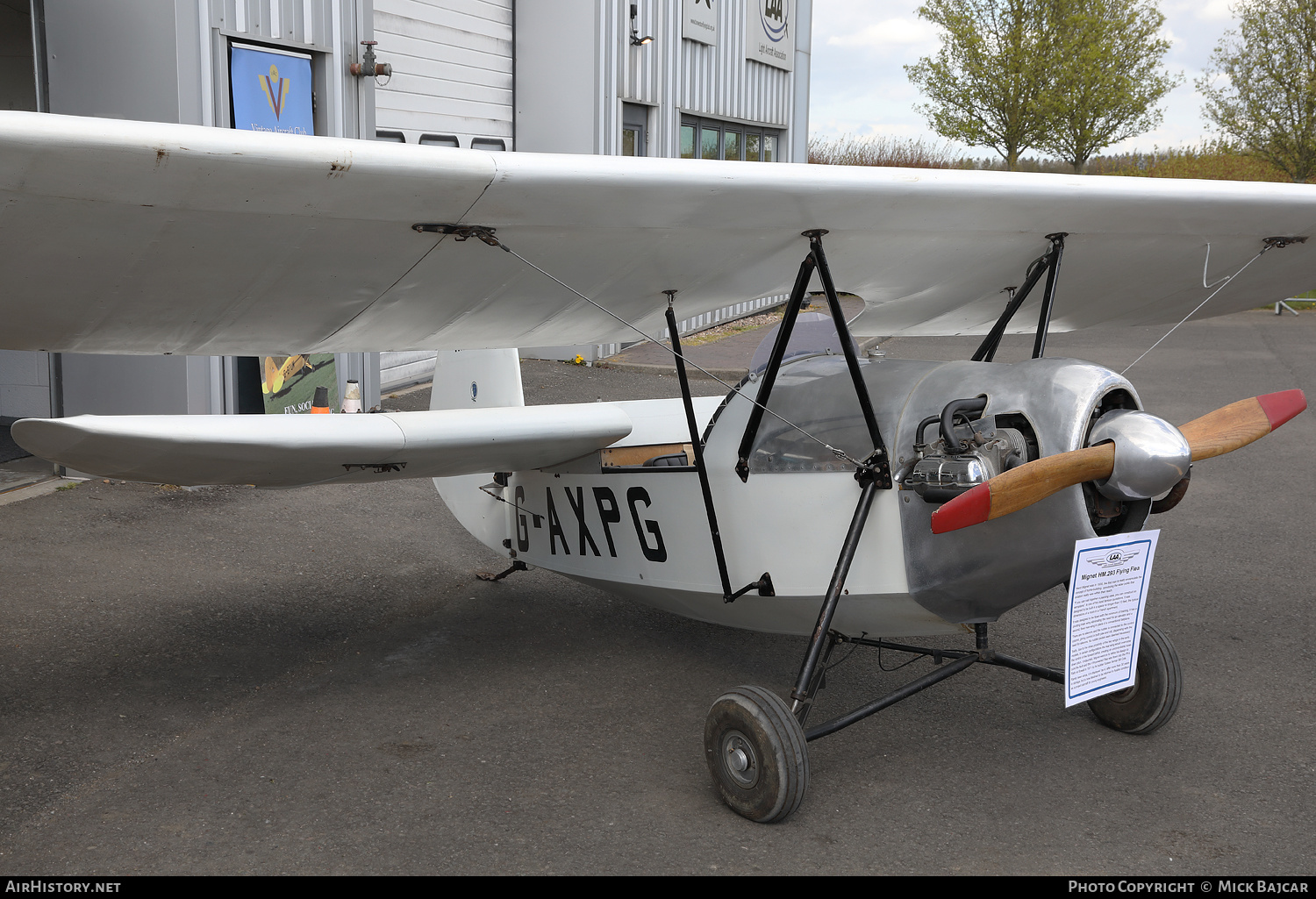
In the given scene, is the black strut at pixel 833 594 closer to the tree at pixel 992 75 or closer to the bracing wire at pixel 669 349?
the bracing wire at pixel 669 349

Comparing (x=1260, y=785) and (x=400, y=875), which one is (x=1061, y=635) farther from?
(x=400, y=875)

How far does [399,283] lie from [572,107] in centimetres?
1027

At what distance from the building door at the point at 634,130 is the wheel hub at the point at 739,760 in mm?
11483

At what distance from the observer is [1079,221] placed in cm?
379

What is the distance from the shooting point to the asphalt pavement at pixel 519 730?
3.12 meters

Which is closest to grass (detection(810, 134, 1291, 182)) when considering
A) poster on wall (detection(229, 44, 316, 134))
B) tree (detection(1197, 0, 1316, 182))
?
tree (detection(1197, 0, 1316, 182))

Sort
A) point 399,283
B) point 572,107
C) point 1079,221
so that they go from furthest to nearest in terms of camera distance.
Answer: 1. point 572,107
2. point 1079,221
3. point 399,283

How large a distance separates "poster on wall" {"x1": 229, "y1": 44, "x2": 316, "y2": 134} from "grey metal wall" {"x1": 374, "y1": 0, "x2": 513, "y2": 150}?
239cm

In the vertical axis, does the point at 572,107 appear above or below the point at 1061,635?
above

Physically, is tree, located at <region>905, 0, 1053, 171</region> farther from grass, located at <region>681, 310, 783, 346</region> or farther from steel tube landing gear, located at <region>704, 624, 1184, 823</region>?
steel tube landing gear, located at <region>704, 624, 1184, 823</region>

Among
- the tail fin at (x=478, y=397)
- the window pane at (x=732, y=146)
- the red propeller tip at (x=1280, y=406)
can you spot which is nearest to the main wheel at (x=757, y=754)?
the red propeller tip at (x=1280, y=406)

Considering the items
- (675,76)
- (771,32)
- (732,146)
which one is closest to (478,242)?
(675,76)

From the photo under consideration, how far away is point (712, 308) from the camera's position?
162 inches
